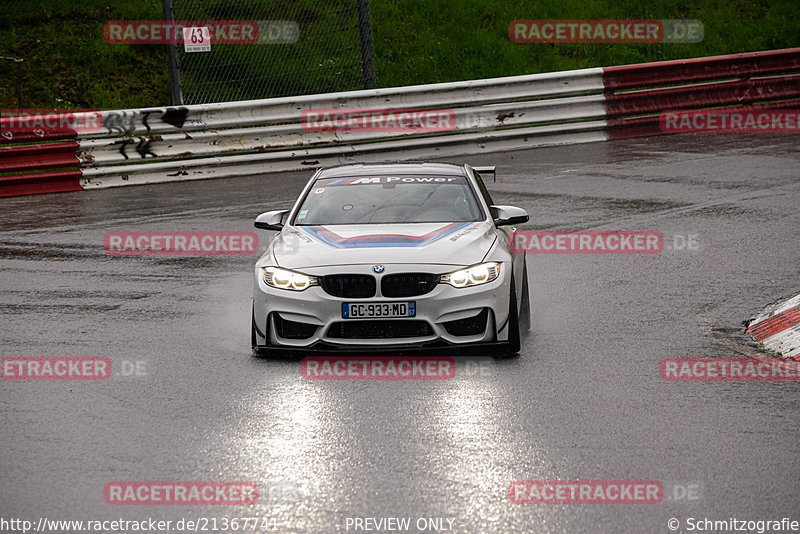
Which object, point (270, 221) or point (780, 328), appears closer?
point (780, 328)

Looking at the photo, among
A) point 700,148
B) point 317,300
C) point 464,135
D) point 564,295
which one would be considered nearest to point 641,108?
point 700,148

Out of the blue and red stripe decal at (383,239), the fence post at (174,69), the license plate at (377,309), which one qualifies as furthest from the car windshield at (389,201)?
the fence post at (174,69)

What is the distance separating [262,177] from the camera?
18.7m

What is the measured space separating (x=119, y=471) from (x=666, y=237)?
8.30 m

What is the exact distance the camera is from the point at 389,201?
33.2 feet

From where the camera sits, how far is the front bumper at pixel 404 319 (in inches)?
340
